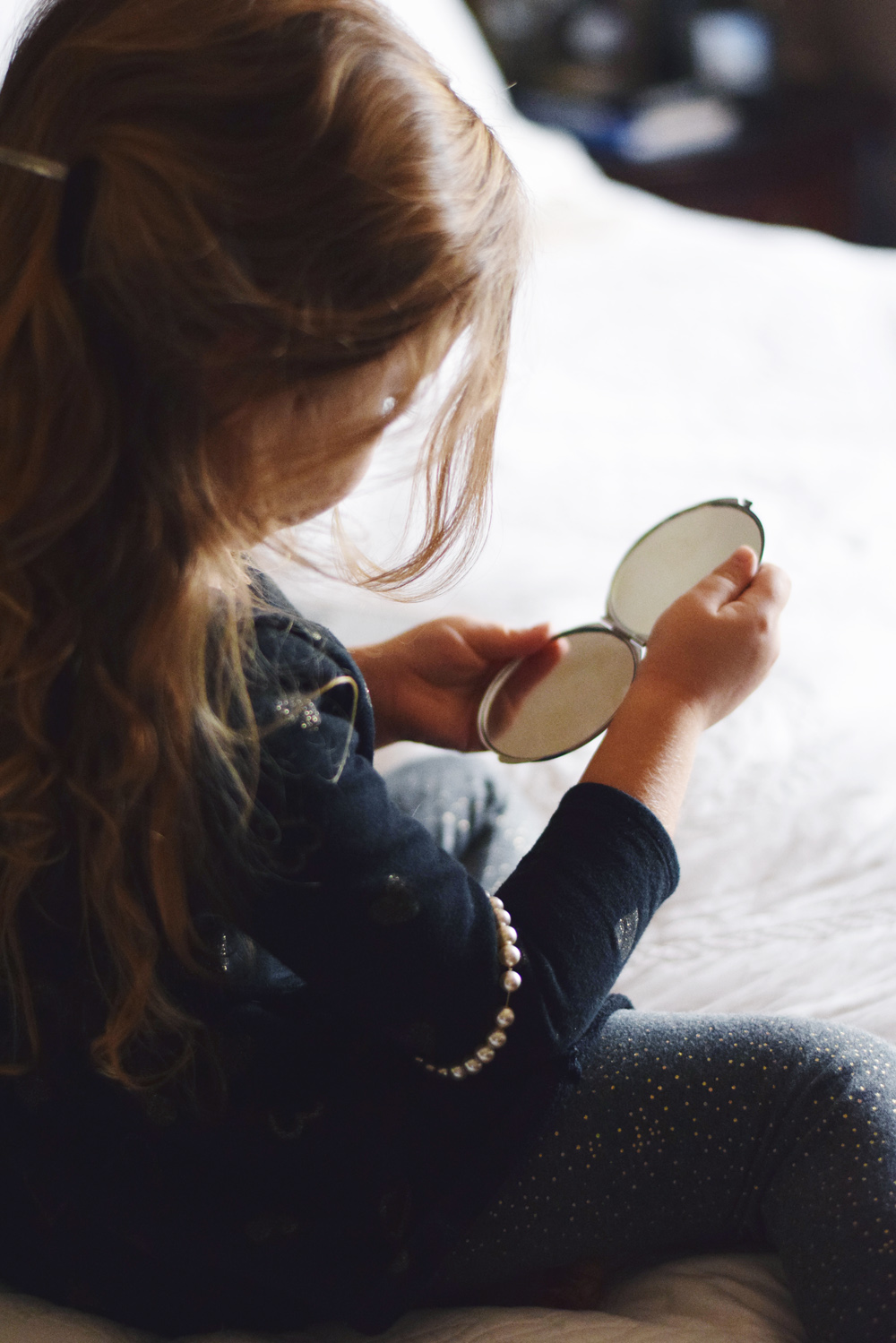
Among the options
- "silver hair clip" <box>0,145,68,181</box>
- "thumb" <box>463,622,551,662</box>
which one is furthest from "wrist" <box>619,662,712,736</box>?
"silver hair clip" <box>0,145,68,181</box>

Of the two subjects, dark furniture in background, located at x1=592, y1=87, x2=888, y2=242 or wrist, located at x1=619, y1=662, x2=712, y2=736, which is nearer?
wrist, located at x1=619, y1=662, x2=712, y2=736

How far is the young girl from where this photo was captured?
41 cm

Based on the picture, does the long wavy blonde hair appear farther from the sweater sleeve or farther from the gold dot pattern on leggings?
the gold dot pattern on leggings

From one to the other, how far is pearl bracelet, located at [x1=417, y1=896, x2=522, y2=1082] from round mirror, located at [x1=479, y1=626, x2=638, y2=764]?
0.14 m

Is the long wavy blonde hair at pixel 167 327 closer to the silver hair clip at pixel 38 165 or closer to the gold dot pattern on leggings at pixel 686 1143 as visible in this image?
the silver hair clip at pixel 38 165

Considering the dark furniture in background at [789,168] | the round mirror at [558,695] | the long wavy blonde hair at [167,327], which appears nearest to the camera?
the long wavy blonde hair at [167,327]

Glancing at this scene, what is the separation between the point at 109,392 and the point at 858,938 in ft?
1.73

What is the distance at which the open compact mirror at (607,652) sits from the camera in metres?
0.63

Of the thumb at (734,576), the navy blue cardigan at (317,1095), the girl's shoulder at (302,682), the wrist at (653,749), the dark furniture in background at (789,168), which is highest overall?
the dark furniture in background at (789,168)

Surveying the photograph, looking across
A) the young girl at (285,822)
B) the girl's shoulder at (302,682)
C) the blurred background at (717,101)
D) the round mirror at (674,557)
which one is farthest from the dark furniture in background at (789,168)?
the girl's shoulder at (302,682)

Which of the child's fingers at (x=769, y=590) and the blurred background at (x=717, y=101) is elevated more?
the blurred background at (x=717, y=101)

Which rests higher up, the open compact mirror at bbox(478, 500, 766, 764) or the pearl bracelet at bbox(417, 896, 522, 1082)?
the open compact mirror at bbox(478, 500, 766, 764)

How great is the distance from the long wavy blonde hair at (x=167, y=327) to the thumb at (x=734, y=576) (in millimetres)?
191

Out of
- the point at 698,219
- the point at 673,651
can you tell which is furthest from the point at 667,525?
the point at 698,219
